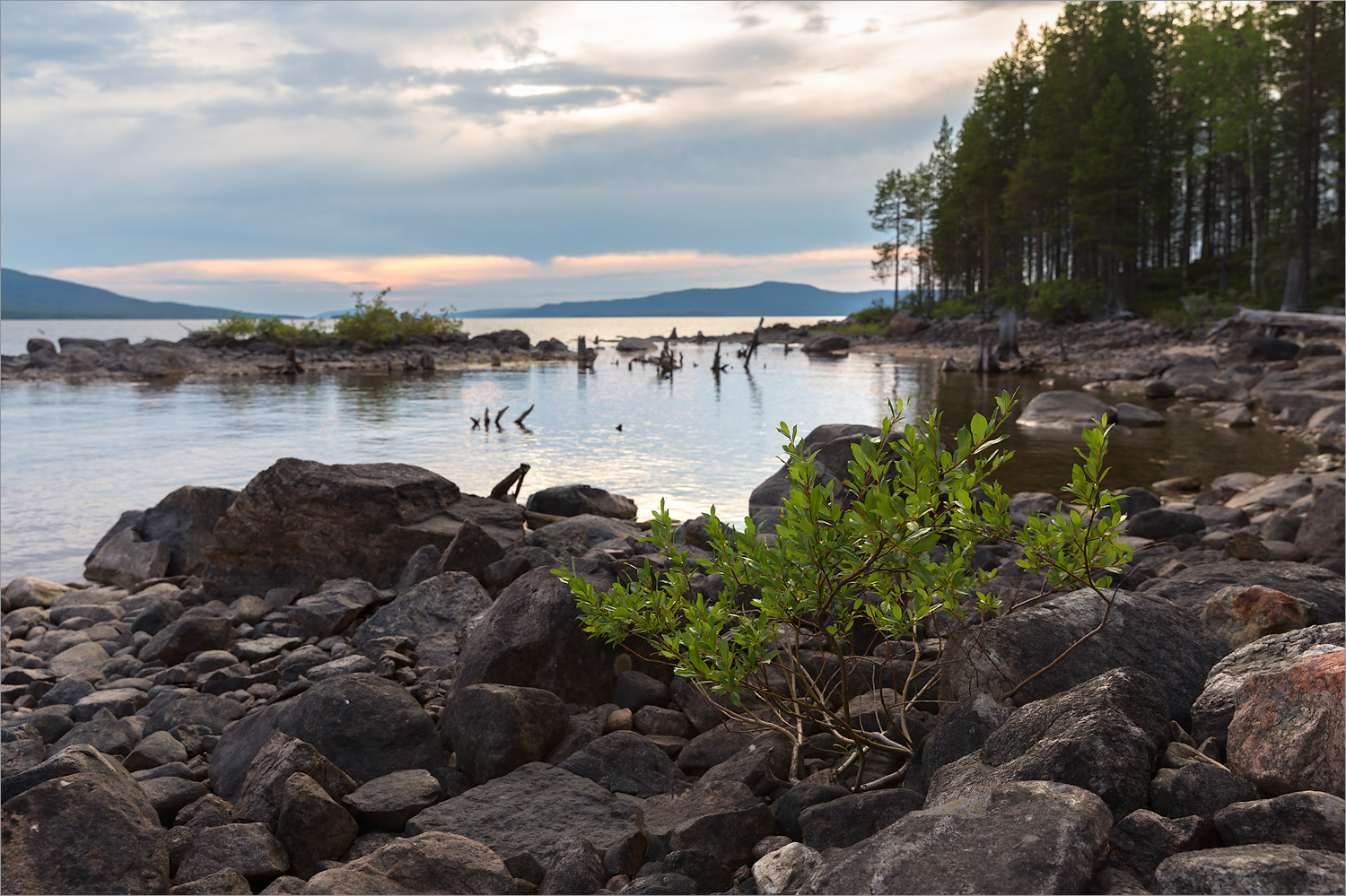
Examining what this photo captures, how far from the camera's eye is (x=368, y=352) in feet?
188

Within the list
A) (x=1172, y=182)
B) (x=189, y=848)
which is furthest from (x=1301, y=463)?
(x=1172, y=182)

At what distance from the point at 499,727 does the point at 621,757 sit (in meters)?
0.69

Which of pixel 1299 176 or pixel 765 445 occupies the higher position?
pixel 1299 176

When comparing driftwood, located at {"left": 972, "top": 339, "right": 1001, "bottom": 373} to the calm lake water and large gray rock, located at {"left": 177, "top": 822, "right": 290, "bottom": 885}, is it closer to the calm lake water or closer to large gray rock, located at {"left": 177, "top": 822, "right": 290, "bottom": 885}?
the calm lake water

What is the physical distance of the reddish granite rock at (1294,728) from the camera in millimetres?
2609

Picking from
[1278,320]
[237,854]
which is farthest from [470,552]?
[1278,320]

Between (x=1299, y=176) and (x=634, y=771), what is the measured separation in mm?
56304

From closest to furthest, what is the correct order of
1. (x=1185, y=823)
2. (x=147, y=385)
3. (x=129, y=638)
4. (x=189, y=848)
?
(x=1185, y=823) < (x=189, y=848) < (x=129, y=638) < (x=147, y=385)

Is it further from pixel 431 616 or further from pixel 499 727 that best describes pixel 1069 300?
pixel 499 727

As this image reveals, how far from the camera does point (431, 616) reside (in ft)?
21.9

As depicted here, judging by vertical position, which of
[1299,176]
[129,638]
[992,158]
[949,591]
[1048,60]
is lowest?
[129,638]

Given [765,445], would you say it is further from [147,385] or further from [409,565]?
[147,385]

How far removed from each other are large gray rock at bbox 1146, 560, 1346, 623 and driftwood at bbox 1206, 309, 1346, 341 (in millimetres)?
31543

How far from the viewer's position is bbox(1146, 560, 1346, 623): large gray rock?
5203 millimetres
